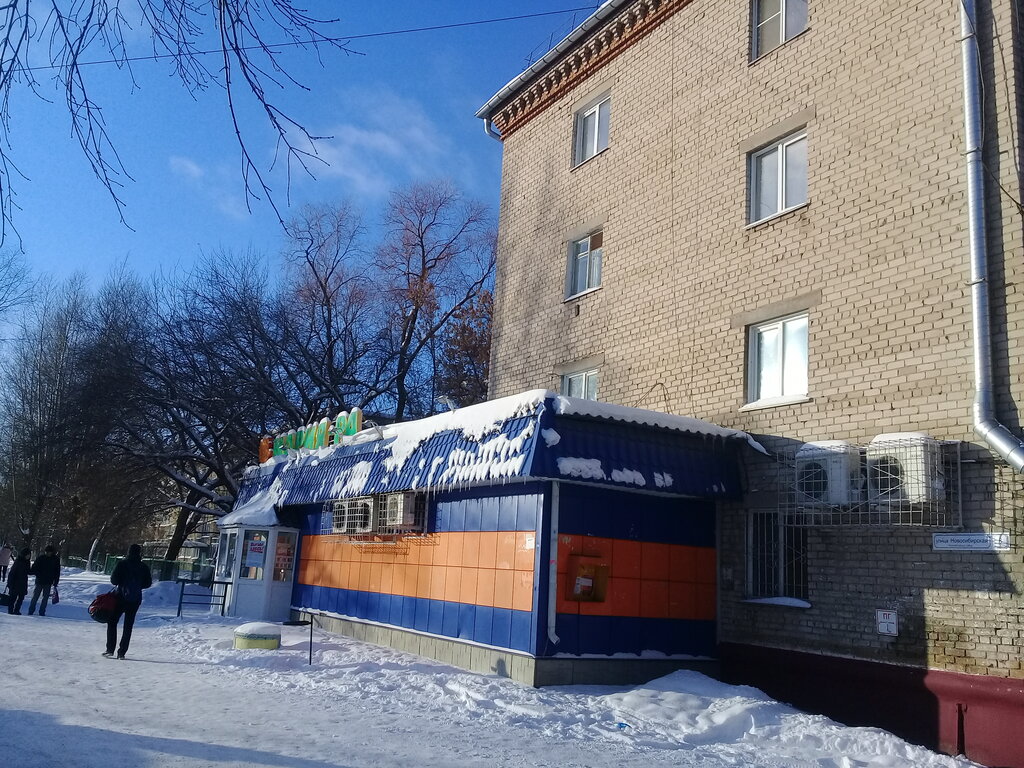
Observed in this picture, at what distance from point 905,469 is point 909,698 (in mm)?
2440

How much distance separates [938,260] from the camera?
9.76 m

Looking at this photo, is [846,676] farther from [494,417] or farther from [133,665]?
[133,665]

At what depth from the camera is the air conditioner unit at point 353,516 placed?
14609 mm

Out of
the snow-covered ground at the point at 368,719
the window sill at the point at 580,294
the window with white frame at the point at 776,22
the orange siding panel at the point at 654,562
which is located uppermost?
the window with white frame at the point at 776,22

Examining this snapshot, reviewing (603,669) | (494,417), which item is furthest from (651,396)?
(603,669)

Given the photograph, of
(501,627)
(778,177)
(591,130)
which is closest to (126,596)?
(501,627)

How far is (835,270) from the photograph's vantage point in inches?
431

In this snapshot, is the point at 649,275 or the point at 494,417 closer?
the point at 494,417

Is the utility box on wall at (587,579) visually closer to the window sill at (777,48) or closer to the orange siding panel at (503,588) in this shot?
the orange siding panel at (503,588)

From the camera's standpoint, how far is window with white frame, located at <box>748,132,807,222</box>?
12.0 metres

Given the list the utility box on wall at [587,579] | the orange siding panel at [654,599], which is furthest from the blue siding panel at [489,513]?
the orange siding panel at [654,599]

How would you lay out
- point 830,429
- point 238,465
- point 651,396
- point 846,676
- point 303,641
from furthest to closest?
point 238,465
point 303,641
point 651,396
point 830,429
point 846,676

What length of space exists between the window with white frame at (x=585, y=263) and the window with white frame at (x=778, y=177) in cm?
332

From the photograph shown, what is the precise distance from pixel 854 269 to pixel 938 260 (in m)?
1.11
